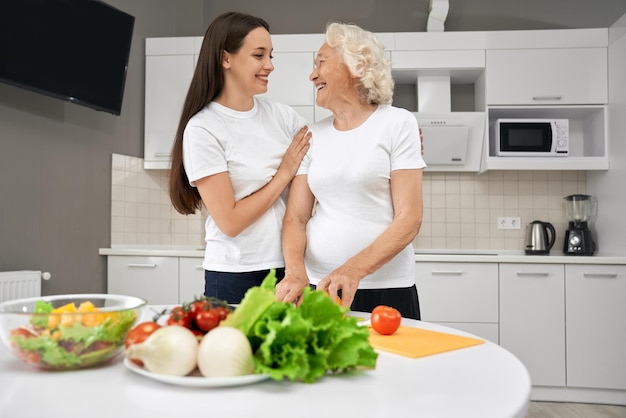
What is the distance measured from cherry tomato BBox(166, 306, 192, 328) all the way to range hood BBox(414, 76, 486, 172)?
10.0 ft

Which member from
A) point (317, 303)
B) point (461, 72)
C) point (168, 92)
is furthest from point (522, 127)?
point (317, 303)

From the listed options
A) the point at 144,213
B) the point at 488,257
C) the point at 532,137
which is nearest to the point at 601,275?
the point at 488,257

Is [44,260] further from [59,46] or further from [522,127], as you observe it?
[522,127]

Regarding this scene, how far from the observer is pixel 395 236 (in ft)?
5.32

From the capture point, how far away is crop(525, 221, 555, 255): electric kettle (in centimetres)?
379

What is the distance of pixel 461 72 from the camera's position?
389cm

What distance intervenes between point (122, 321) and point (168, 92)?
3.27 metres

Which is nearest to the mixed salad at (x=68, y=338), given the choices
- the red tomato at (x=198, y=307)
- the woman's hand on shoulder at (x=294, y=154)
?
the red tomato at (x=198, y=307)

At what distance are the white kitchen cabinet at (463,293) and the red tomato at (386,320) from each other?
2.32m

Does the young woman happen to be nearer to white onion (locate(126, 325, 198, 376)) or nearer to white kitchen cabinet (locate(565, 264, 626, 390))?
white onion (locate(126, 325, 198, 376))

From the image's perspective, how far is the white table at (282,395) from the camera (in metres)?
0.76

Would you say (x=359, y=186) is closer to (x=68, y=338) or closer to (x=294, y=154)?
(x=294, y=154)

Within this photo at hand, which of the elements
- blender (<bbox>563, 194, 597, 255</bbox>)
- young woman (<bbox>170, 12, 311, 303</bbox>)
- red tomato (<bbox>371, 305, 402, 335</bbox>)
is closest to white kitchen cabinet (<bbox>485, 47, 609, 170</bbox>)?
blender (<bbox>563, 194, 597, 255</bbox>)

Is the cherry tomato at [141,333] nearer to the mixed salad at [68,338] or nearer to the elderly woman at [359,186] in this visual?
the mixed salad at [68,338]
